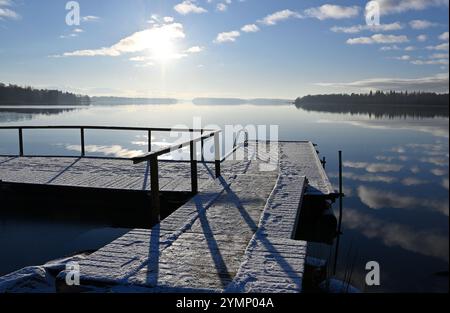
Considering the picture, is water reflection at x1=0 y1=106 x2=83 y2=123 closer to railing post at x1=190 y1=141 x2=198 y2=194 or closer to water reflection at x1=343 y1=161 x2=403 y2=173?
water reflection at x1=343 y1=161 x2=403 y2=173

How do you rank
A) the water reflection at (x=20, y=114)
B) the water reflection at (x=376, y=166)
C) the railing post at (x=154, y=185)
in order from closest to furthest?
the railing post at (x=154, y=185) → the water reflection at (x=376, y=166) → the water reflection at (x=20, y=114)

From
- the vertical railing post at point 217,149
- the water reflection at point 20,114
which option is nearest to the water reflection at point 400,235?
the vertical railing post at point 217,149

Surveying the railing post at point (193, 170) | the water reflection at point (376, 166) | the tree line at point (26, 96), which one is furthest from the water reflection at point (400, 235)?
the tree line at point (26, 96)

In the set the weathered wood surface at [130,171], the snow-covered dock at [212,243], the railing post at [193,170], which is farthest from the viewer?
the weathered wood surface at [130,171]

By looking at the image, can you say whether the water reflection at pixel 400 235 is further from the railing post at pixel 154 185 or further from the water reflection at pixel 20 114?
the water reflection at pixel 20 114

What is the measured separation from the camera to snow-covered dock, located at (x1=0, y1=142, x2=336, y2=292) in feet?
13.4

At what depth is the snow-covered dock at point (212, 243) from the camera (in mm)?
4082

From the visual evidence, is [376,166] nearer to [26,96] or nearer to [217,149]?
[217,149]

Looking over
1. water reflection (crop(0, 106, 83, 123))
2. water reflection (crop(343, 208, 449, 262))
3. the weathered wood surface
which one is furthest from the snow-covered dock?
water reflection (crop(0, 106, 83, 123))

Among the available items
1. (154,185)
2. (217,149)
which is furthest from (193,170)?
(154,185)

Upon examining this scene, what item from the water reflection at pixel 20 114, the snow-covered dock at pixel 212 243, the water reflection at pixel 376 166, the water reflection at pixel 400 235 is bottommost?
the water reflection at pixel 400 235

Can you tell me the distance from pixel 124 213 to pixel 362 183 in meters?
13.0

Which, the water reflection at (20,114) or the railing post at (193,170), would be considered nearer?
the railing post at (193,170)

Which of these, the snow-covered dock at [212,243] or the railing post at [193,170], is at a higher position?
the railing post at [193,170]
